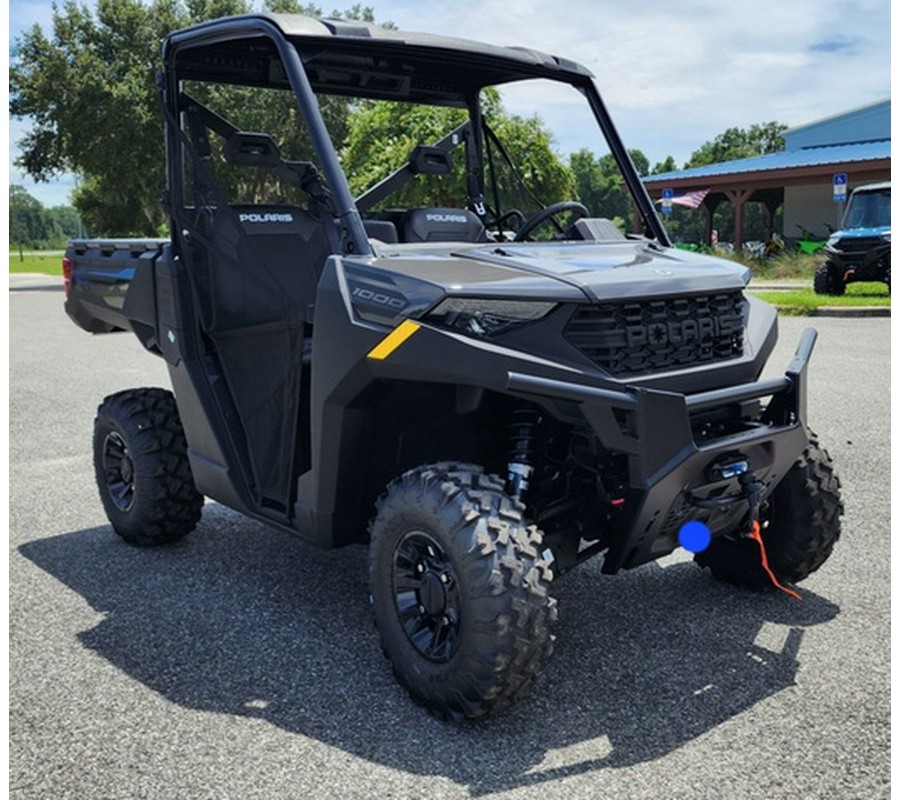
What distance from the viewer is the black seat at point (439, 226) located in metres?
4.21

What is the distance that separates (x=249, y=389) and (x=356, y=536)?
0.86 metres

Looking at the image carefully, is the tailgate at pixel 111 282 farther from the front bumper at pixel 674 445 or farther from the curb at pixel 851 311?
the curb at pixel 851 311

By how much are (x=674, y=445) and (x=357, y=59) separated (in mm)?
2130

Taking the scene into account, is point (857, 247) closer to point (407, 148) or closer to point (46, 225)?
point (407, 148)

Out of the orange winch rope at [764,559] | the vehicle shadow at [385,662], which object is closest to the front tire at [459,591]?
the vehicle shadow at [385,662]

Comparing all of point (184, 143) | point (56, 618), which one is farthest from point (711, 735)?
point (184, 143)

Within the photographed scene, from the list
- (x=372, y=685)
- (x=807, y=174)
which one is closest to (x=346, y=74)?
(x=372, y=685)

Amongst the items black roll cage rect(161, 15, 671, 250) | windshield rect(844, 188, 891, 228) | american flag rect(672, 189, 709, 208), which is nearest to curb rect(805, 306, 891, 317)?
windshield rect(844, 188, 891, 228)

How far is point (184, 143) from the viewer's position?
176 inches

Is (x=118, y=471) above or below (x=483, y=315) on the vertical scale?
below

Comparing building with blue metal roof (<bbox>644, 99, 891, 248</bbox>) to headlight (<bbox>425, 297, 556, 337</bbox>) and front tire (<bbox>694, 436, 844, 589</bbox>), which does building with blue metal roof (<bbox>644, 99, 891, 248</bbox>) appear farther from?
headlight (<bbox>425, 297, 556, 337</bbox>)

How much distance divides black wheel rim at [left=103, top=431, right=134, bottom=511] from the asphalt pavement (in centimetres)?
24

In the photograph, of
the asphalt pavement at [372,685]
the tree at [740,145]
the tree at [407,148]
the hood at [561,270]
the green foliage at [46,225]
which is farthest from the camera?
the green foliage at [46,225]

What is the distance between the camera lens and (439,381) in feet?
10.7
